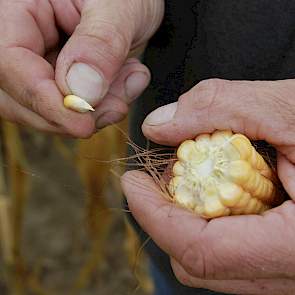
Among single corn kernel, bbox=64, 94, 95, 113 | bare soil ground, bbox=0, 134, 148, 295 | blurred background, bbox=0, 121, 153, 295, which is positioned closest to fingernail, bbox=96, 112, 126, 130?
single corn kernel, bbox=64, 94, 95, 113

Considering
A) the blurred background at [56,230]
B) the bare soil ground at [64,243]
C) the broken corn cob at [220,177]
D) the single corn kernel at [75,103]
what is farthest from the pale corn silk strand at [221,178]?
the bare soil ground at [64,243]

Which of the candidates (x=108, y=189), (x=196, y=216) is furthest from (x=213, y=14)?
(x=108, y=189)

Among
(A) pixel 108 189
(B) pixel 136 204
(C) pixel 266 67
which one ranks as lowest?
(A) pixel 108 189

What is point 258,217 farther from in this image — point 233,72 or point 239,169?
point 233,72

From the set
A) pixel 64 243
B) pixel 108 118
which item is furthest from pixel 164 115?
pixel 64 243

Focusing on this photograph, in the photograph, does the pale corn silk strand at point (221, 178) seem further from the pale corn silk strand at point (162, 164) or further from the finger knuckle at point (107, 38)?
the finger knuckle at point (107, 38)

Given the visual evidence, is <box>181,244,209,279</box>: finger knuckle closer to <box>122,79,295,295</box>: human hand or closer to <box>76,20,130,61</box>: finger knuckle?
<box>122,79,295,295</box>: human hand

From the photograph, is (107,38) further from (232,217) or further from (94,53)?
(232,217)
